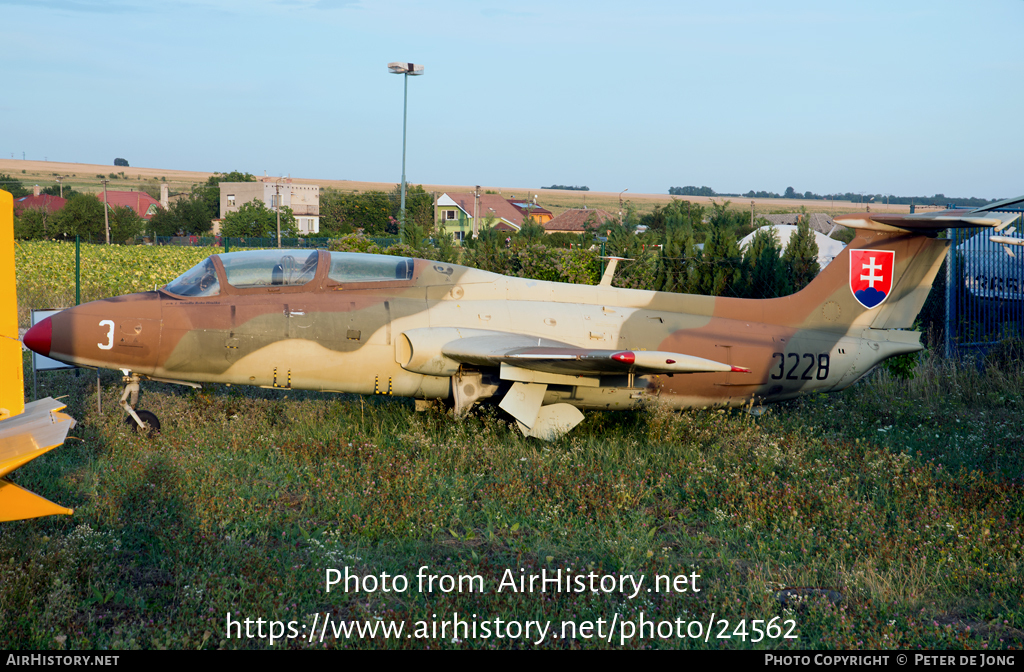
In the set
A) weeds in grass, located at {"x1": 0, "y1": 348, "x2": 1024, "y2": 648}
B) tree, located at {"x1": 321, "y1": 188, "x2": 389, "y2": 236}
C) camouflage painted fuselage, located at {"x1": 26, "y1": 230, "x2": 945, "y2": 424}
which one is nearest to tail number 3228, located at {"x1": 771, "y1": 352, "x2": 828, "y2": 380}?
camouflage painted fuselage, located at {"x1": 26, "y1": 230, "x2": 945, "y2": 424}

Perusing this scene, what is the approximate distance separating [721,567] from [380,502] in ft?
10.8

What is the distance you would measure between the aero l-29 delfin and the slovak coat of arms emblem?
2 centimetres

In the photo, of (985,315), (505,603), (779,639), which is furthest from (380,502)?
(985,315)

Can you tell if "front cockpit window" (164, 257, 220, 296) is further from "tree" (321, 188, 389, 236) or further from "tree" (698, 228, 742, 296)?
"tree" (321, 188, 389, 236)

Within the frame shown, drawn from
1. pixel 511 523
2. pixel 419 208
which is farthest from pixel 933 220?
pixel 419 208

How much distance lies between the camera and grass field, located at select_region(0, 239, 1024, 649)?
16.2ft

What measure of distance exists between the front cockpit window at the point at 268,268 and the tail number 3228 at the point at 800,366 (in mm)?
6592

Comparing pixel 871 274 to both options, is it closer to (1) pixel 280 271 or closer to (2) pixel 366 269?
(2) pixel 366 269

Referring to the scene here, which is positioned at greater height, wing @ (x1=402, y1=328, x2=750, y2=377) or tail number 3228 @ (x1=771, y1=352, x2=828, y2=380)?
wing @ (x1=402, y1=328, x2=750, y2=377)

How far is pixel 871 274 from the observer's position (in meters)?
10.3

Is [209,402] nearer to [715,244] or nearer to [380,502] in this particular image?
[380,502]

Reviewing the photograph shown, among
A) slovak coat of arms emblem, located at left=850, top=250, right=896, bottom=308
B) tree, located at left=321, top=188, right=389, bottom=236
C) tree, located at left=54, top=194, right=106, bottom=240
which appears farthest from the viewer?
tree, located at left=321, top=188, right=389, bottom=236

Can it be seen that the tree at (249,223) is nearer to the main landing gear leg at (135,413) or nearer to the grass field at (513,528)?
the main landing gear leg at (135,413)

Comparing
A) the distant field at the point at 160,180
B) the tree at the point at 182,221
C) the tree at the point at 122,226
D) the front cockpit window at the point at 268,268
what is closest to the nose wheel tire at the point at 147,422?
the front cockpit window at the point at 268,268
